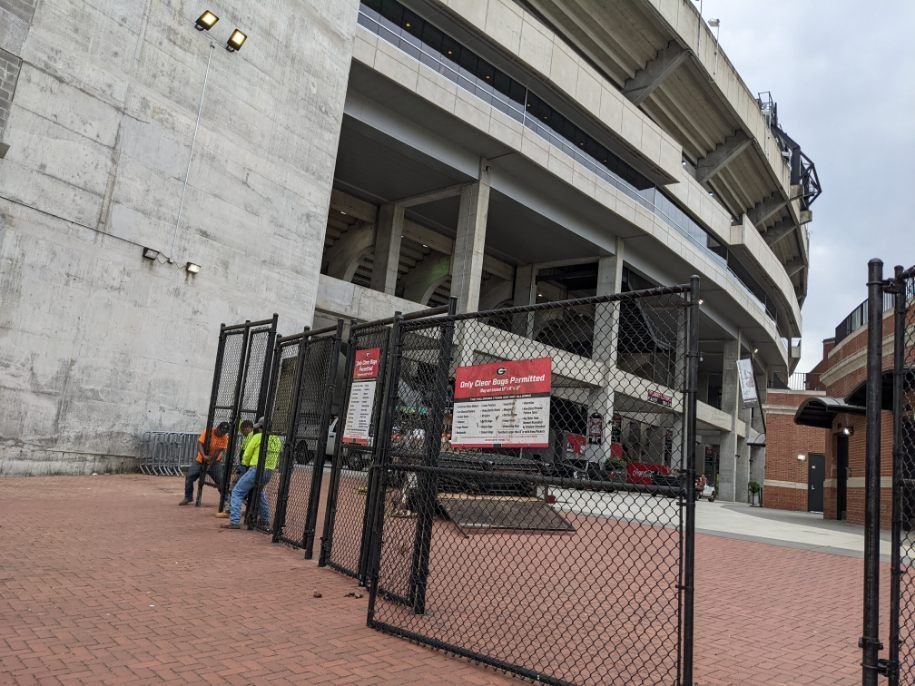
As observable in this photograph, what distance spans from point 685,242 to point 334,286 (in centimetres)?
2071

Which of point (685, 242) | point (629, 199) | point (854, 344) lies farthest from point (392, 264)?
point (854, 344)

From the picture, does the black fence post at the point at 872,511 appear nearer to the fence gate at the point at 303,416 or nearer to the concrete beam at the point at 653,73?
the fence gate at the point at 303,416

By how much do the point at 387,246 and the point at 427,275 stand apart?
267 inches

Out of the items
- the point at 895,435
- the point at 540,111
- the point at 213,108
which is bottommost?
the point at 895,435

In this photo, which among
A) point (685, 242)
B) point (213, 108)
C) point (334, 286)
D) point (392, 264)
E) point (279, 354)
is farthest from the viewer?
point (685, 242)

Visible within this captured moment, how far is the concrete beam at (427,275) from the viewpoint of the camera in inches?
1414

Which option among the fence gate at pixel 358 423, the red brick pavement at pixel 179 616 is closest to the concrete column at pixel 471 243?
the fence gate at pixel 358 423

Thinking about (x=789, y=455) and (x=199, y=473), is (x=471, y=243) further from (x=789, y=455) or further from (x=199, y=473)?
(x=789, y=455)

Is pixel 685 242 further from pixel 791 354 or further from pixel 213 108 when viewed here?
pixel 791 354

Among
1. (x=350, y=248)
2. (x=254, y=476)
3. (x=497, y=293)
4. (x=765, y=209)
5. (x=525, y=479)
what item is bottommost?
(x=254, y=476)

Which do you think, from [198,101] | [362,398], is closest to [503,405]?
[362,398]

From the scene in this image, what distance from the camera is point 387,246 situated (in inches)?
1179

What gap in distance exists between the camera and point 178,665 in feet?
12.4

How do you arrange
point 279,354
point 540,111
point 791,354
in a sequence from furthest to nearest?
point 791,354, point 540,111, point 279,354
